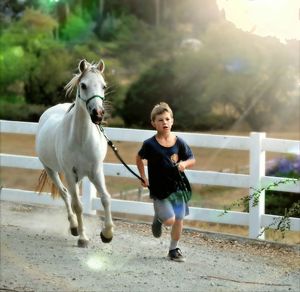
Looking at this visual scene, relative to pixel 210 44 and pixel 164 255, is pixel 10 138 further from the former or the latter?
pixel 164 255

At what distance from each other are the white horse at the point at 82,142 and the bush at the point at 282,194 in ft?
17.7

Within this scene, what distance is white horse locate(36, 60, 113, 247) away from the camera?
16.1 ft

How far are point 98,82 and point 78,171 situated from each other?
42.4 inches

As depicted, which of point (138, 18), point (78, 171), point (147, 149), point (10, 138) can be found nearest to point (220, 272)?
point (78, 171)

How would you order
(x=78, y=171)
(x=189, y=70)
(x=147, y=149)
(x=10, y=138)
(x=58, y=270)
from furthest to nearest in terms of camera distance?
(x=10, y=138)
(x=189, y=70)
(x=58, y=270)
(x=78, y=171)
(x=147, y=149)

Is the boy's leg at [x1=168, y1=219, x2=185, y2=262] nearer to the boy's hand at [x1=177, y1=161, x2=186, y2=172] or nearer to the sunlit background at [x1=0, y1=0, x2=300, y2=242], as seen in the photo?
the boy's hand at [x1=177, y1=161, x2=186, y2=172]

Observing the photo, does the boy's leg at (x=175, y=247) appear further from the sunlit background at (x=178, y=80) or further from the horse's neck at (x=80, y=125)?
the sunlit background at (x=178, y=80)

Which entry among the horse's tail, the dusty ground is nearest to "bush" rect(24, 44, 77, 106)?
the dusty ground

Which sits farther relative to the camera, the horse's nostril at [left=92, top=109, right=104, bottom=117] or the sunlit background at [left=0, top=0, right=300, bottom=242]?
the sunlit background at [left=0, top=0, right=300, bottom=242]

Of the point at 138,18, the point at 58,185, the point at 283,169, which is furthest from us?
the point at 138,18

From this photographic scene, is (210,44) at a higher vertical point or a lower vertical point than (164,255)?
higher

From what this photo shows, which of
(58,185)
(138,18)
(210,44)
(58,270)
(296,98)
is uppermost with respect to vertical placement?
Result: (138,18)

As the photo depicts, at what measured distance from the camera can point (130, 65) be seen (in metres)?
32.6

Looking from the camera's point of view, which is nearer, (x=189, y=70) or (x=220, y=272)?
(x=220, y=272)
